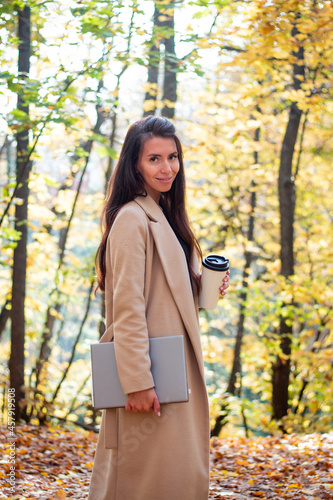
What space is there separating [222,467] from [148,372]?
2512 mm

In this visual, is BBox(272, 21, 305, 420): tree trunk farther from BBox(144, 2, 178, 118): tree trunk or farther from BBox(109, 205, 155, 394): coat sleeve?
BBox(109, 205, 155, 394): coat sleeve

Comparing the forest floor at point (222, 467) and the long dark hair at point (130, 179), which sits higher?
the long dark hair at point (130, 179)

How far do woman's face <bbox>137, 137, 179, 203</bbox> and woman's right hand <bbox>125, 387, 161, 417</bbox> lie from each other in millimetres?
906

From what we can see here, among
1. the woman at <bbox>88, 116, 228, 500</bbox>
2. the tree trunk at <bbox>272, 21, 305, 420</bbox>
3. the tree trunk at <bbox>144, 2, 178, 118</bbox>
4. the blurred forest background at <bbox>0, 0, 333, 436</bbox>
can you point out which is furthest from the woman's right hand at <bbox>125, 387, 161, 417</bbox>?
the tree trunk at <bbox>272, 21, 305, 420</bbox>

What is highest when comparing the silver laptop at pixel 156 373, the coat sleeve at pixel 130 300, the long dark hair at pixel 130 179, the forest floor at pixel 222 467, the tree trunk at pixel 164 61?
→ the tree trunk at pixel 164 61

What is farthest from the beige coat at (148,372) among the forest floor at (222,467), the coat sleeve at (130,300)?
the forest floor at (222,467)

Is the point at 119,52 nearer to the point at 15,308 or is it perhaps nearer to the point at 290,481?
the point at 15,308

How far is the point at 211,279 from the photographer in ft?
7.64

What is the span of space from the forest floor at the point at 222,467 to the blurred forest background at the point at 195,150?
95cm

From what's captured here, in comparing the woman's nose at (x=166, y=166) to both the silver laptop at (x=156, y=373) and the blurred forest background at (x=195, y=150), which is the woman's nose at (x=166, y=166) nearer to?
the silver laptop at (x=156, y=373)

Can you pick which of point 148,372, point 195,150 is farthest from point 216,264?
point 195,150

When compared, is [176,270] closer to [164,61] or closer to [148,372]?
[148,372]

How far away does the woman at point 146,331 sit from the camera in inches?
80.5

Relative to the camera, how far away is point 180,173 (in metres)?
2.62
